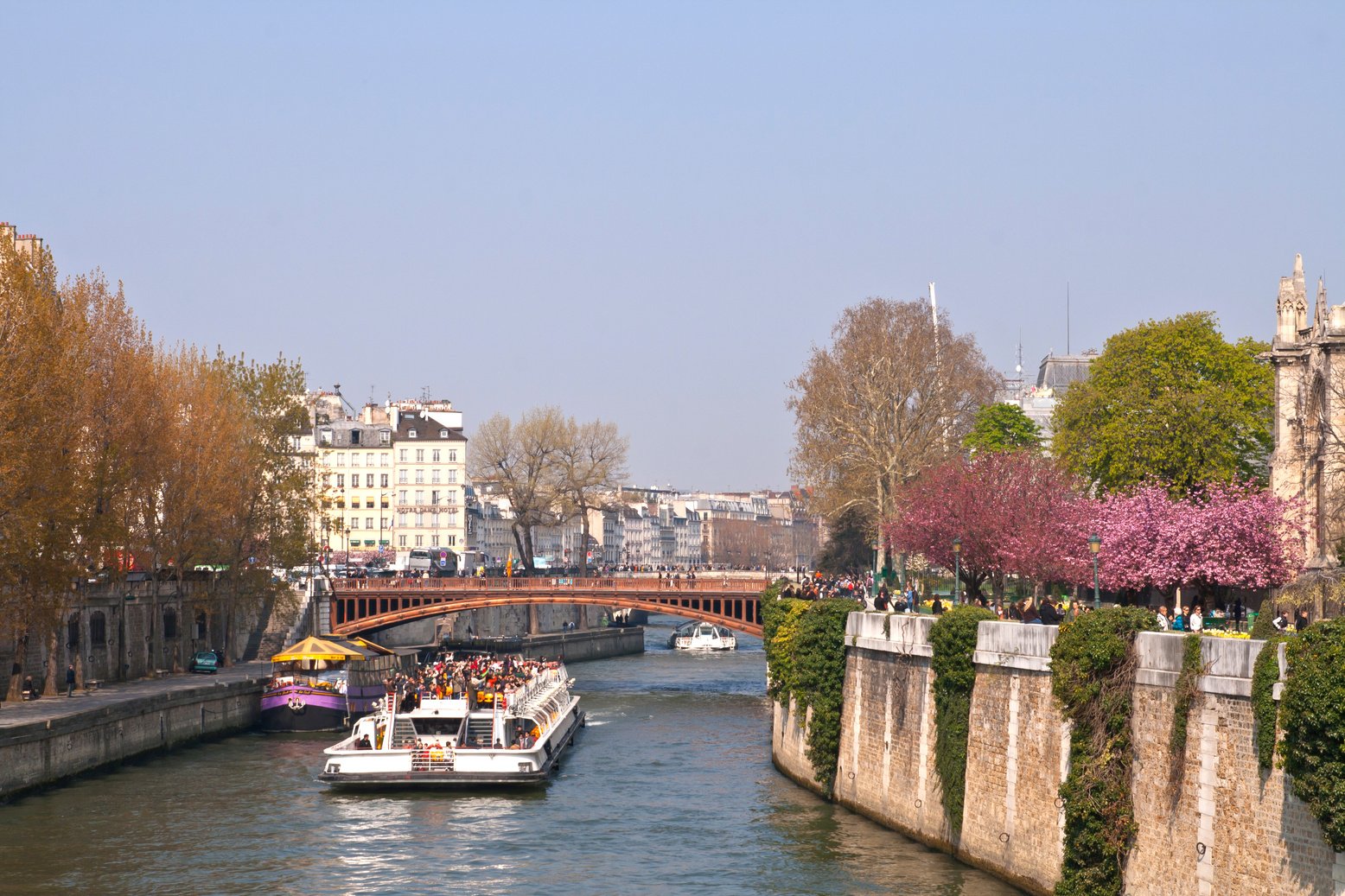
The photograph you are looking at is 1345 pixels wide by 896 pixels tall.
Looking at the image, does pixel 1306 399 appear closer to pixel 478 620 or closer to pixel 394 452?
pixel 478 620

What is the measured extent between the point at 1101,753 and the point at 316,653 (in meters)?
45.9

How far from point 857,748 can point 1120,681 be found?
15111mm

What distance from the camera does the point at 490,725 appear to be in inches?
2002

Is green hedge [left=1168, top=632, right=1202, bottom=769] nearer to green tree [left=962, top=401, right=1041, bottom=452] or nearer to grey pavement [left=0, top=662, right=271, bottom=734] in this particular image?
grey pavement [left=0, top=662, right=271, bottom=734]

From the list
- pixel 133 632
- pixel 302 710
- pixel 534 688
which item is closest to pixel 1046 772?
pixel 534 688

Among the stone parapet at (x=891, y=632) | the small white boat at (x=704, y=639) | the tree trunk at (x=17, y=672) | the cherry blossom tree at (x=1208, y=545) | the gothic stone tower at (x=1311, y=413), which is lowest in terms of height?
the small white boat at (x=704, y=639)

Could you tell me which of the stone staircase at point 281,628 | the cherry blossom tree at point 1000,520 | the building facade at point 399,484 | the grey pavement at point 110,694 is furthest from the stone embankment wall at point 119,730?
the building facade at point 399,484

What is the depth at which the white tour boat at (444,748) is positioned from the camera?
47.8m

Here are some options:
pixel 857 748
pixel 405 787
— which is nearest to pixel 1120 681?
pixel 857 748

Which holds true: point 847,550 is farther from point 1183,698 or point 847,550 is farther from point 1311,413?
point 1183,698

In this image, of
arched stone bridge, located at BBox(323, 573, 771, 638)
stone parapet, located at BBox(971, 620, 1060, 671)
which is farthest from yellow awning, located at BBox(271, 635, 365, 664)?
stone parapet, located at BBox(971, 620, 1060, 671)

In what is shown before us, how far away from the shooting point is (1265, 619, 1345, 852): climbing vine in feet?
69.4

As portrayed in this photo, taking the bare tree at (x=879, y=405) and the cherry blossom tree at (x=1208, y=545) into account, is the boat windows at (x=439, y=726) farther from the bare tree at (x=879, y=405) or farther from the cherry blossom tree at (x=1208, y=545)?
the bare tree at (x=879, y=405)

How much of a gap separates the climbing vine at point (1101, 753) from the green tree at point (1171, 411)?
120 ft
